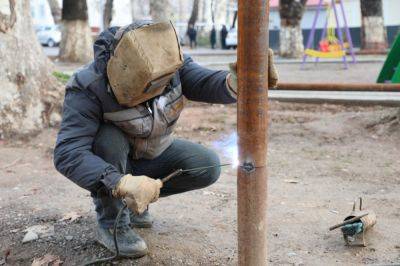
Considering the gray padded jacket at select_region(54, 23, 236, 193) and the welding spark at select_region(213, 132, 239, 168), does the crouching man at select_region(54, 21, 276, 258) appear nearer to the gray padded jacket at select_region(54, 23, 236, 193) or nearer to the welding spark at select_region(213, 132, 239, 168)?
the gray padded jacket at select_region(54, 23, 236, 193)

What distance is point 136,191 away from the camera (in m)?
2.12

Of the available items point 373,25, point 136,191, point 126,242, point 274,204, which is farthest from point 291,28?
point 136,191

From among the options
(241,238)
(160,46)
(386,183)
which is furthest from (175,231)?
(386,183)

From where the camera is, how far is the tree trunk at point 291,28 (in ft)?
52.1

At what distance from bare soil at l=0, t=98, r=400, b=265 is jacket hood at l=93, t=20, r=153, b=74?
89cm

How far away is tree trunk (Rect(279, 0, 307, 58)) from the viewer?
15.9m

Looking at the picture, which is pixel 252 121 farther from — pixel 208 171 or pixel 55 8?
pixel 55 8

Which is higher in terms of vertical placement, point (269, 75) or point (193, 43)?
point (269, 75)

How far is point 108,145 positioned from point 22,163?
7.91ft

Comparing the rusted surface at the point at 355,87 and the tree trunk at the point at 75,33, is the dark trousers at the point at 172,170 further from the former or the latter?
the tree trunk at the point at 75,33

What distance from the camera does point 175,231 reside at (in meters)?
2.97

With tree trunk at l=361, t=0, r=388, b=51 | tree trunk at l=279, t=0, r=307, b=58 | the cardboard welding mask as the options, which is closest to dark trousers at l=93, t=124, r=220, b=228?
the cardboard welding mask

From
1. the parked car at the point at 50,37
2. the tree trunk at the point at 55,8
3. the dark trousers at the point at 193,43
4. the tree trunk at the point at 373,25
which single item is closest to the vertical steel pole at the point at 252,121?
the tree trunk at the point at 373,25

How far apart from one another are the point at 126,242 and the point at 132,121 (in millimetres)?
569
